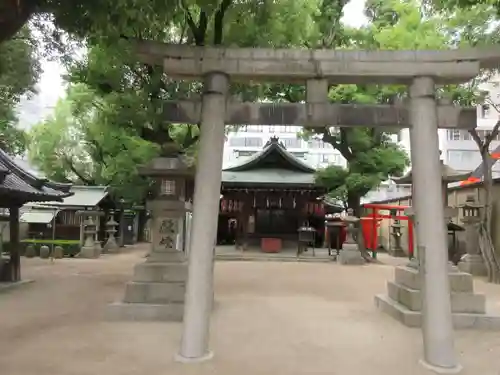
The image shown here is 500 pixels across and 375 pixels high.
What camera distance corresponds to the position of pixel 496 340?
813 cm

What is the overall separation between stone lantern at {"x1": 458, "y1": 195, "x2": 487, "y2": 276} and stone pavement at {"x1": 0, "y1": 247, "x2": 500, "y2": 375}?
4.60 meters

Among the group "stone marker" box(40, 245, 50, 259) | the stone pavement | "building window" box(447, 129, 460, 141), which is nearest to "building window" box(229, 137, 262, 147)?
"building window" box(447, 129, 460, 141)

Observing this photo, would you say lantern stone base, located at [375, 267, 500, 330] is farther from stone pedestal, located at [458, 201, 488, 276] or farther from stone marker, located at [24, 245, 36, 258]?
stone marker, located at [24, 245, 36, 258]

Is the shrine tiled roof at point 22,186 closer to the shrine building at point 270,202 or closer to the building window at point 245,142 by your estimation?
the shrine building at point 270,202

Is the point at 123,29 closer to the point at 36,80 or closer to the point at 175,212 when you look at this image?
the point at 175,212

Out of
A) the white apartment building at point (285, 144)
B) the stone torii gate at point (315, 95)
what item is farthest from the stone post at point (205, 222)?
the white apartment building at point (285, 144)

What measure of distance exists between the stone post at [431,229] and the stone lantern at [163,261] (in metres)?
4.76

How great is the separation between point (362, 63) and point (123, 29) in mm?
3715

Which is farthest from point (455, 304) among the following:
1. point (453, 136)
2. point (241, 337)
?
point (453, 136)

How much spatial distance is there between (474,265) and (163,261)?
13.9 meters

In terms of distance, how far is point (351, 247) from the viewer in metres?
22.4

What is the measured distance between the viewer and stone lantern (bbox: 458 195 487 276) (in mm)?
18469

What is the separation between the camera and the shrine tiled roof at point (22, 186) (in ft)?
44.4

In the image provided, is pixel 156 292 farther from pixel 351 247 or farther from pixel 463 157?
pixel 463 157
